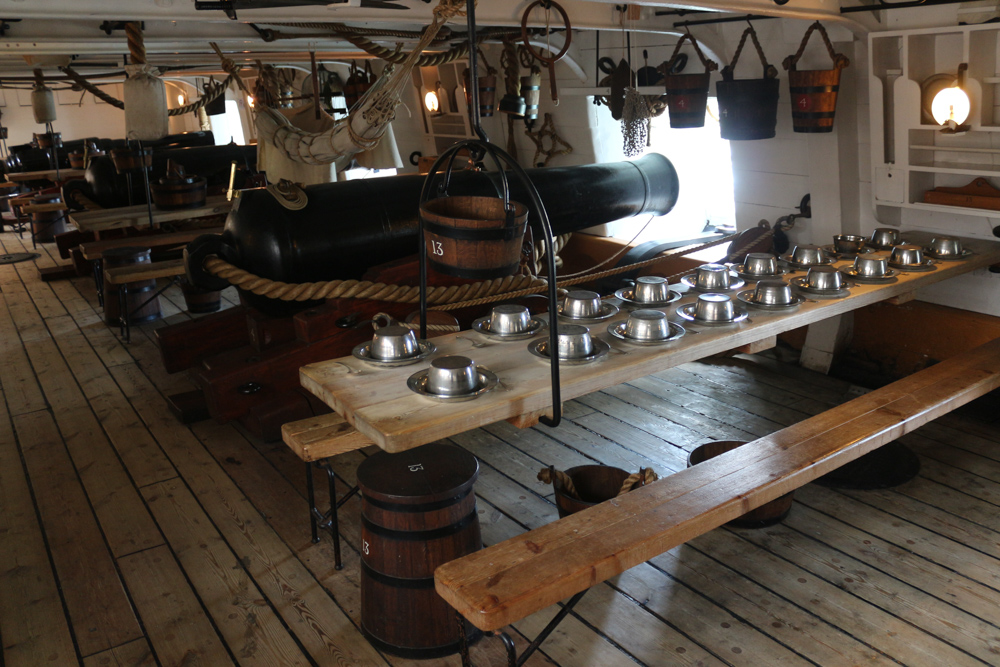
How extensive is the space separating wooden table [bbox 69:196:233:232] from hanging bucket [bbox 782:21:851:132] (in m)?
4.00

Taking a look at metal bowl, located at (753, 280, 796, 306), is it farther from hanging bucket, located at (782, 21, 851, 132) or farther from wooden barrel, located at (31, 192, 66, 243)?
wooden barrel, located at (31, 192, 66, 243)

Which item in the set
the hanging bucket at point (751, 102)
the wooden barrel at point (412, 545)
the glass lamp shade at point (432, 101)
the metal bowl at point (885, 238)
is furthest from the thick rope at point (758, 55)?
the glass lamp shade at point (432, 101)

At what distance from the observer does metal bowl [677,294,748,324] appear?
2666 millimetres

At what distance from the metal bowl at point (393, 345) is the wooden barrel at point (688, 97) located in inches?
88.3

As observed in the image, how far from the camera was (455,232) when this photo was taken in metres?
1.93

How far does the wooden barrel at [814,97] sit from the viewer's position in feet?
11.6

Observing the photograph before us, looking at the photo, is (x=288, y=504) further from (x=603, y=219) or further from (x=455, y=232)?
(x=603, y=219)

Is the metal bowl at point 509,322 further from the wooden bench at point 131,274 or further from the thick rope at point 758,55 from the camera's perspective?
the wooden bench at point 131,274

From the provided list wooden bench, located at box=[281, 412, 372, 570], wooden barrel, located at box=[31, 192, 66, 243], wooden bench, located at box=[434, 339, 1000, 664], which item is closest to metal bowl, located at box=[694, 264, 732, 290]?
wooden bench, located at box=[434, 339, 1000, 664]

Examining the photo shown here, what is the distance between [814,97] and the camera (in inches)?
140

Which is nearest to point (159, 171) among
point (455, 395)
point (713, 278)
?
point (713, 278)

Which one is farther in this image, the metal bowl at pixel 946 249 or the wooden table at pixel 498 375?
the metal bowl at pixel 946 249

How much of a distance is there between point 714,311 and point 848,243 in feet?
4.33

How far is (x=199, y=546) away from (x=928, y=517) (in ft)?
8.29
